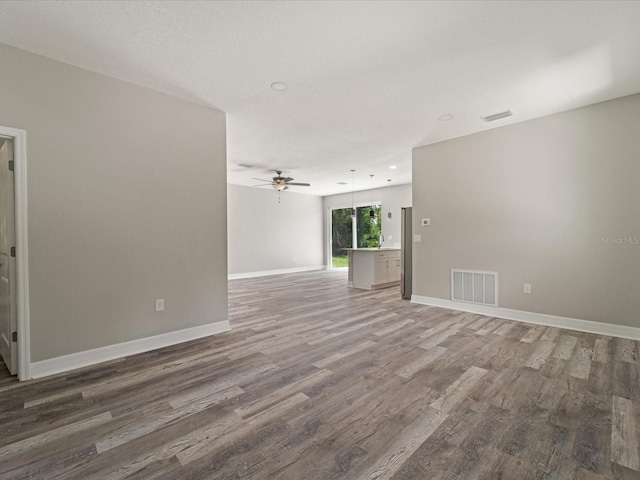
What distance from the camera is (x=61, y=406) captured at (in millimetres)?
2035

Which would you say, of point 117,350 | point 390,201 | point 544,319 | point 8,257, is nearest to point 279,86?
point 8,257

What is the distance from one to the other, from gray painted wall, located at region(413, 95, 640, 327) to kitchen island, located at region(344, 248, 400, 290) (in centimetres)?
172

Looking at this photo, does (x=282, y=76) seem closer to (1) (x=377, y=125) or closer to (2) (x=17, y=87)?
(1) (x=377, y=125)

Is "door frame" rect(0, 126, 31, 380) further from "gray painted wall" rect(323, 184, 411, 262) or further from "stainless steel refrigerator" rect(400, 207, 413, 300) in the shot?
"gray painted wall" rect(323, 184, 411, 262)

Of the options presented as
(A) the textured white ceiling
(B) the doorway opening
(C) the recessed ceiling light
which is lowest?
(B) the doorway opening

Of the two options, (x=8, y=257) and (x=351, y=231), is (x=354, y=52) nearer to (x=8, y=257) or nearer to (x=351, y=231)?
(x=8, y=257)

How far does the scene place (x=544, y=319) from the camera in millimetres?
3826

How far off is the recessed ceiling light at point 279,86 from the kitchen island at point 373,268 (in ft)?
13.7

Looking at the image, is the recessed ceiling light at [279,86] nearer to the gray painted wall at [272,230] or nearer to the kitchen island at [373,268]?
the kitchen island at [373,268]

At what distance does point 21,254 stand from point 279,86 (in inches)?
109

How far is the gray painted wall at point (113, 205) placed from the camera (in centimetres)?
251

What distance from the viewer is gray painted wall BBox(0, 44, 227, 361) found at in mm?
2506

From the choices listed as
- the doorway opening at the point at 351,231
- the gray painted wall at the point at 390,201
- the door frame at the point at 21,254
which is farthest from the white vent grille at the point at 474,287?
the door frame at the point at 21,254

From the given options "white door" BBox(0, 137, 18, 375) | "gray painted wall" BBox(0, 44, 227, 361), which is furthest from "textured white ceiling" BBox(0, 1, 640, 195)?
"white door" BBox(0, 137, 18, 375)
